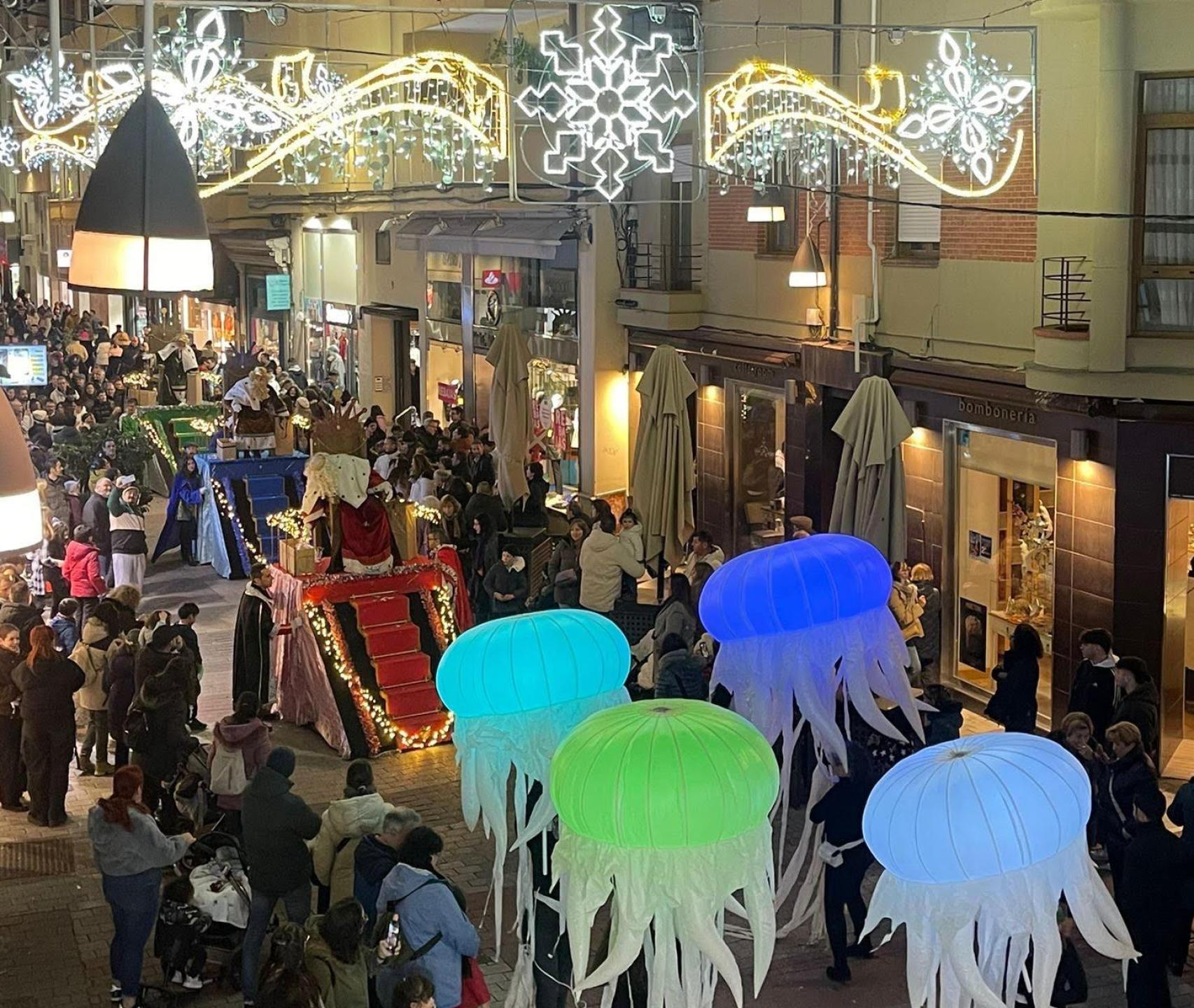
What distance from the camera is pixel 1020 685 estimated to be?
1282 centimetres

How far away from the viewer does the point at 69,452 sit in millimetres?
23422

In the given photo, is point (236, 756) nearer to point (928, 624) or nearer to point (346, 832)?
point (346, 832)

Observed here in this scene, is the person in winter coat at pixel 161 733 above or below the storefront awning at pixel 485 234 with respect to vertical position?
below

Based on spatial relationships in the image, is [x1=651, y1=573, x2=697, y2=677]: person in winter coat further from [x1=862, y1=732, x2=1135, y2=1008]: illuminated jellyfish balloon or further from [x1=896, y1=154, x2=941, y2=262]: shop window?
[x1=862, y1=732, x2=1135, y2=1008]: illuminated jellyfish balloon

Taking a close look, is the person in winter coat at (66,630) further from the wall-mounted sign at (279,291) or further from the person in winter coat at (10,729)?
the wall-mounted sign at (279,291)

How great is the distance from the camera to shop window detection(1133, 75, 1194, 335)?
1380cm

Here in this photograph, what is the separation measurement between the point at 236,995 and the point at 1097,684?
6.29m

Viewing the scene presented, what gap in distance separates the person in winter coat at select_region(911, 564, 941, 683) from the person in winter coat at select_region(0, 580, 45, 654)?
24.1 feet

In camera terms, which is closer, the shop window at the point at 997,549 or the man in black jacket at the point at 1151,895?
the man in black jacket at the point at 1151,895

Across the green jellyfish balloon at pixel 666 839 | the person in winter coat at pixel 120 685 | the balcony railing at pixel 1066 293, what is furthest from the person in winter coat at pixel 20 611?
the balcony railing at pixel 1066 293

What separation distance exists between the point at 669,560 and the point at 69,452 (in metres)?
9.80

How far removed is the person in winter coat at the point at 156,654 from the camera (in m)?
12.9

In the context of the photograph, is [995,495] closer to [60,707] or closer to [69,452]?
[60,707]

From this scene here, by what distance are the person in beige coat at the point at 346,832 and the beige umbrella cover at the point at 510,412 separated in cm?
1042
